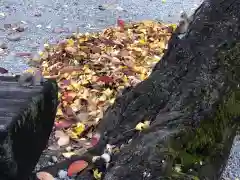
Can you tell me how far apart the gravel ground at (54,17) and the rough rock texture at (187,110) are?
222 centimetres

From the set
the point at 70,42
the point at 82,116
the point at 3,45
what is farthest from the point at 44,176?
the point at 3,45

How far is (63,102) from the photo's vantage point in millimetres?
3645

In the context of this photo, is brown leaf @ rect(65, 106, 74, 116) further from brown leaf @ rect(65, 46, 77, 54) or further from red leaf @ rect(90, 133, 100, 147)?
brown leaf @ rect(65, 46, 77, 54)

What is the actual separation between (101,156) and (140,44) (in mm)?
2518

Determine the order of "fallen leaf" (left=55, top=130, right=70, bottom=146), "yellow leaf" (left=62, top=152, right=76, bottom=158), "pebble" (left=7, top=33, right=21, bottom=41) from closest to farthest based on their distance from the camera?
"yellow leaf" (left=62, top=152, right=76, bottom=158)
"fallen leaf" (left=55, top=130, right=70, bottom=146)
"pebble" (left=7, top=33, right=21, bottom=41)

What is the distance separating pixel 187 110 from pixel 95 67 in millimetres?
2056

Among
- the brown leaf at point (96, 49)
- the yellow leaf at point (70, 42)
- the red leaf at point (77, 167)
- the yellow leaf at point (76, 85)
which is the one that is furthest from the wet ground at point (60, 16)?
the red leaf at point (77, 167)

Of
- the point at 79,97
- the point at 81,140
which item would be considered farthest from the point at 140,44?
the point at 81,140

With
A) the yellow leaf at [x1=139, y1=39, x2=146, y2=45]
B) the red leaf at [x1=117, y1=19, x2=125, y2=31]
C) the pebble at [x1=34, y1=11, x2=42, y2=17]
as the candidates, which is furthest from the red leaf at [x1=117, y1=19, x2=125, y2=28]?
the pebble at [x1=34, y1=11, x2=42, y2=17]

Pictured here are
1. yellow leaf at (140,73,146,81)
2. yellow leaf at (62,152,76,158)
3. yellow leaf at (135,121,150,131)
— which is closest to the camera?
yellow leaf at (135,121,150,131)

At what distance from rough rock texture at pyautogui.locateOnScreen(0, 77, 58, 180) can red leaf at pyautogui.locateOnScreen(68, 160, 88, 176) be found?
0.66ft

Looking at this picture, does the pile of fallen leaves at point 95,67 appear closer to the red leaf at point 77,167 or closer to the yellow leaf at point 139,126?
the yellow leaf at point 139,126

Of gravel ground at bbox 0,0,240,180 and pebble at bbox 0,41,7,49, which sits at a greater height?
gravel ground at bbox 0,0,240,180

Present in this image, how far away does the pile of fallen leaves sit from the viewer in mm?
3432
